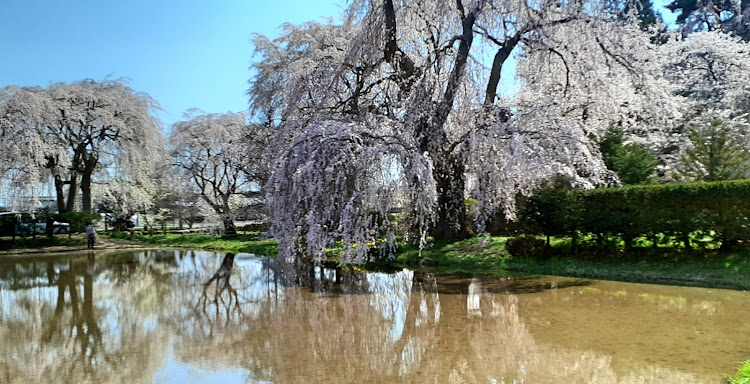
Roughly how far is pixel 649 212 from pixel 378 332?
6843mm

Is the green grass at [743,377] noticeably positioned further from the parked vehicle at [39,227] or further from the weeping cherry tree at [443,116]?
the parked vehicle at [39,227]

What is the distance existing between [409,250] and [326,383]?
9114 millimetres

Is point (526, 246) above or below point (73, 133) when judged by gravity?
below

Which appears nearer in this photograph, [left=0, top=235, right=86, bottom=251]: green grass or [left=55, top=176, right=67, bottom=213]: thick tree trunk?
[left=0, top=235, right=86, bottom=251]: green grass

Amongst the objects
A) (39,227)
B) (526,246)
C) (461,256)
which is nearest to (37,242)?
(39,227)

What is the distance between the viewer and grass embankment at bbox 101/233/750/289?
918 centimetres

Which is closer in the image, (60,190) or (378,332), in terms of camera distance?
(378,332)

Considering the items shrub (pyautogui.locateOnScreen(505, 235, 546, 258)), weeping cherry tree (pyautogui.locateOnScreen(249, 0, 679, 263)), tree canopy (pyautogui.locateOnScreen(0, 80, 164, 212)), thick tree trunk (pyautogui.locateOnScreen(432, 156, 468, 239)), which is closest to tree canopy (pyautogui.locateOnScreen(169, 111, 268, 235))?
tree canopy (pyautogui.locateOnScreen(0, 80, 164, 212))

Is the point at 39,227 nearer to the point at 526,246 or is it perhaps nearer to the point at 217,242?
the point at 217,242

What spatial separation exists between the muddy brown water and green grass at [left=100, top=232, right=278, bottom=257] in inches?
295

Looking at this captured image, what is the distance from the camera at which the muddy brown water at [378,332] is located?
16.2 ft

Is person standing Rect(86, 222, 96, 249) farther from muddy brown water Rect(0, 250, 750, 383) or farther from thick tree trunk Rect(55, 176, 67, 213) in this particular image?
muddy brown water Rect(0, 250, 750, 383)

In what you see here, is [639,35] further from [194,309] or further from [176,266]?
[176,266]

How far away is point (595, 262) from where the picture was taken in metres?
10.8
